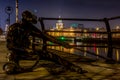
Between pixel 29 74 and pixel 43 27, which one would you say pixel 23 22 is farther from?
pixel 43 27

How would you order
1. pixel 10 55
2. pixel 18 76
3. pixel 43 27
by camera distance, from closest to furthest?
pixel 18 76
pixel 10 55
pixel 43 27

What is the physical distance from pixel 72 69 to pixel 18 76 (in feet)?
4.52

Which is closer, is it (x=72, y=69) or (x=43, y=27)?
(x=72, y=69)

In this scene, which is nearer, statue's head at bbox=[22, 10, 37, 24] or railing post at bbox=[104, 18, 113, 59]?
statue's head at bbox=[22, 10, 37, 24]

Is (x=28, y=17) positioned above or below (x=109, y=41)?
above

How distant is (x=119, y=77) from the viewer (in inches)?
236

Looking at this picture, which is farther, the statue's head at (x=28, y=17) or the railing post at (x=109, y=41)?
the railing post at (x=109, y=41)

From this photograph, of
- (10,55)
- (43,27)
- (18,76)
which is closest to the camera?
(18,76)

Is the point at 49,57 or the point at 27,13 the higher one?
the point at 27,13

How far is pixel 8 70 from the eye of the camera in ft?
20.4

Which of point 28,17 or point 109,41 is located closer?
point 28,17

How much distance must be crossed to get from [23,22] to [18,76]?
121 cm

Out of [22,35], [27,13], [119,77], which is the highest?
[27,13]

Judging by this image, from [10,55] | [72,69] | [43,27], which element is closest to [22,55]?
[10,55]
